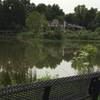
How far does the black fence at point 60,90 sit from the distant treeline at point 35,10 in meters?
61.9

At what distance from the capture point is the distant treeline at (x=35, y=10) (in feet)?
225

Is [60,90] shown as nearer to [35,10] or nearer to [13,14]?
[13,14]

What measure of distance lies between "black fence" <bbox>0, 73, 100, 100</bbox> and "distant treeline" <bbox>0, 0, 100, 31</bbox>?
203 ft

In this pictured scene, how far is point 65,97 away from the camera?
156 inches

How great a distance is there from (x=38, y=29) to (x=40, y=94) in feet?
194

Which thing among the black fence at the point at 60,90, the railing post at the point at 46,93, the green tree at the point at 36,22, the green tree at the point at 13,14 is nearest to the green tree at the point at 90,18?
the green tree at the point at 13,14

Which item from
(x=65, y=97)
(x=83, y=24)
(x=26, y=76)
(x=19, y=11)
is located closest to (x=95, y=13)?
(x=83, y=24)

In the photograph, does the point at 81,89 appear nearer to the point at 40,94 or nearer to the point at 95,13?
the point at 40,94

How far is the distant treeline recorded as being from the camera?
6862cm

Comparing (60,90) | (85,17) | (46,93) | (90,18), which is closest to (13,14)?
(85,17)

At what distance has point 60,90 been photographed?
3805 mm

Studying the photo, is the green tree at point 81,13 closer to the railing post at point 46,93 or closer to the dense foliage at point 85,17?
the dense foliage at point 85,17

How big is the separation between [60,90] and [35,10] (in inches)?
2905

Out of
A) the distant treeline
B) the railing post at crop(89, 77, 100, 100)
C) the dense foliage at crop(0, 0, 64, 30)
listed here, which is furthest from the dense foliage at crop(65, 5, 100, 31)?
the railing post at crop(89, 77, 100, 100)
